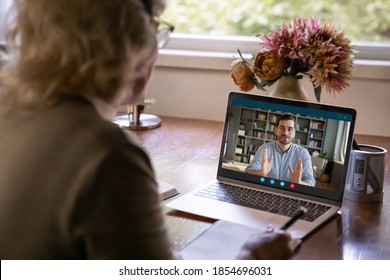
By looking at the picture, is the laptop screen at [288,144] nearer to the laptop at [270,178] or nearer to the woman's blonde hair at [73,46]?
the laptop at [270,178]

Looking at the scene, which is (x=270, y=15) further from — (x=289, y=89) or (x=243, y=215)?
(x=243, y=215)

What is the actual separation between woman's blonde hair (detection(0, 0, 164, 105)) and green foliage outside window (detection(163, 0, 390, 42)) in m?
1.55

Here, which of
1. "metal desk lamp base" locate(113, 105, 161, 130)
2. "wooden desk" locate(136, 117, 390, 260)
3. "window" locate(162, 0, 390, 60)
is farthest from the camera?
"window" locate(162, 0, 390, 60)

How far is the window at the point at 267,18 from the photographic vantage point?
7.93 ft

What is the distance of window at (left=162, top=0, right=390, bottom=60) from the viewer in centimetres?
242

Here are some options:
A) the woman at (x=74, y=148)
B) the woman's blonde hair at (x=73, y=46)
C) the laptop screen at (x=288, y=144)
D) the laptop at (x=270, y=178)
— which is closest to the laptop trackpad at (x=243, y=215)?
the laptop at (x=270, y=178)

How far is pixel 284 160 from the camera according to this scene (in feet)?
4.80

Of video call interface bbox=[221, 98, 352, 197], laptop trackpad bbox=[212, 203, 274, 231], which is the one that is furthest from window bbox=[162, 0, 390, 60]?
laptop trackpad bbox=[212, 203, 274, 231]

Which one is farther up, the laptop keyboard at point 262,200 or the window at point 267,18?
the window at point 267,18

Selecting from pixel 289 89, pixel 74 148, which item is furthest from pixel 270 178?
pixel 74 148

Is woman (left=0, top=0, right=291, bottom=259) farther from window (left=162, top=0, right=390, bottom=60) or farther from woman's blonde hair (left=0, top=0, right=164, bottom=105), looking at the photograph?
window (left=162, top=0, right=390, bottom=60)

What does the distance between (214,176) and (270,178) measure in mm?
203

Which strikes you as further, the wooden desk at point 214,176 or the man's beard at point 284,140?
the man's beard at point 284,140

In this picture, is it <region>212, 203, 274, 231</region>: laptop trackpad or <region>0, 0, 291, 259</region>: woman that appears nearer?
<region>0, 0, 291, 259</region>: woman
